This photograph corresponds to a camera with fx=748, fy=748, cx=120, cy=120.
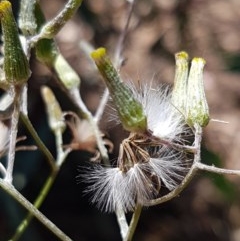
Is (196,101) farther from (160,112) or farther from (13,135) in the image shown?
(13,135)

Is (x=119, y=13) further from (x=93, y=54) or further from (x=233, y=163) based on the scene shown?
(x=93, y=54)

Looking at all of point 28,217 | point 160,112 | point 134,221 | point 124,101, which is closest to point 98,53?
point 124,101

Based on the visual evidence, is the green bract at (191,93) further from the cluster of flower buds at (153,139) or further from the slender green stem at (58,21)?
the slender green stem at (58,21)

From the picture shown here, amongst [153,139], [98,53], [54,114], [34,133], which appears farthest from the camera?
[54,114]

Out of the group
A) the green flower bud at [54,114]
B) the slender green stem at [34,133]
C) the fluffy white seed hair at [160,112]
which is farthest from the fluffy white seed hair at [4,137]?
the fluffy white seed hair at [160,112]

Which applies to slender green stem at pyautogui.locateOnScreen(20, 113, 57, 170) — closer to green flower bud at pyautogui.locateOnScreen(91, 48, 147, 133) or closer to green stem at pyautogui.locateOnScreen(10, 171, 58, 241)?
green stem at pyautogui.locateOnScreen(10, 171, 58, 241)

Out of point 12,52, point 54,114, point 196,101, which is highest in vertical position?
point 12,52

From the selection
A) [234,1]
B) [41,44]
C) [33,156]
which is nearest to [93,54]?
[41,44]
